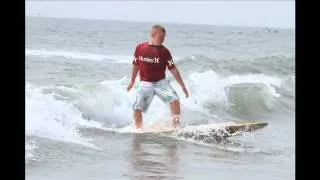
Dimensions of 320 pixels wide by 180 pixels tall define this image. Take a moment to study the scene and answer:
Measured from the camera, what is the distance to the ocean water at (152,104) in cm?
314

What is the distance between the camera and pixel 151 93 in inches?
129

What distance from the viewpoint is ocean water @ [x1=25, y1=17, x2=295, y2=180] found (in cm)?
314

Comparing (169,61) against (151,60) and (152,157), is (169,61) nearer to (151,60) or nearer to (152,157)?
(151,60)

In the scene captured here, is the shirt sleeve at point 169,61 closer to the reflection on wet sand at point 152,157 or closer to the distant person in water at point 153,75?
the distant person in water at point 153,75

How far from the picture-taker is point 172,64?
327cm

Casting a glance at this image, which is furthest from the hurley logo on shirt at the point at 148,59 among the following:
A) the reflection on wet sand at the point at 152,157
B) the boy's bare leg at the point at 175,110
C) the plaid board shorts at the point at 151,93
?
the reflection on wet sand at the point at 152,157

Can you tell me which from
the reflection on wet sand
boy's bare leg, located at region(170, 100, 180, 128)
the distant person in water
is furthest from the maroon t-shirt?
the reflection on wet sand

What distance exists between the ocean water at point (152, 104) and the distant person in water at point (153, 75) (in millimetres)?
33

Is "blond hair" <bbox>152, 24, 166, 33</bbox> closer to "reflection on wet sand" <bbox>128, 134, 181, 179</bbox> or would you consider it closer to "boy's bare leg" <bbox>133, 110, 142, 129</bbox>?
"boy's bare leg" <bbox>133, 110, 142, 129</bbox>

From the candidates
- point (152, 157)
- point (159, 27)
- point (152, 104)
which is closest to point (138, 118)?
point (152, 104)

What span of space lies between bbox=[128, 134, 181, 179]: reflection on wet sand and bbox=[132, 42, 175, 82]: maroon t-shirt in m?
0.32
